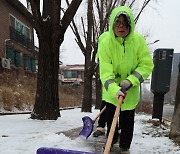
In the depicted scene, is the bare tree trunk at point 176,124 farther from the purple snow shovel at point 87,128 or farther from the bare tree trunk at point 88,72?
the bare tree trunk at point 88,72

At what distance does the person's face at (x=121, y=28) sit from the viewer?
289cm

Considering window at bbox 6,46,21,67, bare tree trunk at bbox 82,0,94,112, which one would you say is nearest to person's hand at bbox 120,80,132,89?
bare tree trunk at bbox 82,0,94,112

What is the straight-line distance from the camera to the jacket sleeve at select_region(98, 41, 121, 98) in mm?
2742

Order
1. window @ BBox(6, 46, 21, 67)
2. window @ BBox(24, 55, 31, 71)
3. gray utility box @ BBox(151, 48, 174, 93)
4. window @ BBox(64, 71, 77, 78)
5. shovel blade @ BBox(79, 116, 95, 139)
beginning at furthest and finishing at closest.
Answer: window @ BBox(64, 71, 77, 78)
window @ BBox(24, 55, 31, 71)
window @ BBox(6, 46, 21, 67)
gray utility box @ BBox(151, 48, 174, 93)
shovel blade @ BBox(79, 116, 95, 139)

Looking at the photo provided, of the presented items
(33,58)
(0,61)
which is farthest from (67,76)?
(0,61)

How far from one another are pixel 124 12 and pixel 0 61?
628 inches

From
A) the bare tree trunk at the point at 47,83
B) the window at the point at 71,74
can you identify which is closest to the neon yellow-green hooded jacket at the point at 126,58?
the bare tree trunk at the point at 47,83

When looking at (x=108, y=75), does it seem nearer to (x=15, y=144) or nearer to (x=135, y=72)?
(x=135, y=72)

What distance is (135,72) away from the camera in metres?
2.90

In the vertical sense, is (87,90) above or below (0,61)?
below

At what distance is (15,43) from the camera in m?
22.9

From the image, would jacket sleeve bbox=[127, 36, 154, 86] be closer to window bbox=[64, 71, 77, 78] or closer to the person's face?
the person's face

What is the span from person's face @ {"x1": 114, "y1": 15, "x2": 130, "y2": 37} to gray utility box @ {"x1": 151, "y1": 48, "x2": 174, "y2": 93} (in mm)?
3120

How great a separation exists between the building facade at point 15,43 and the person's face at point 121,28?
15.3 meters
